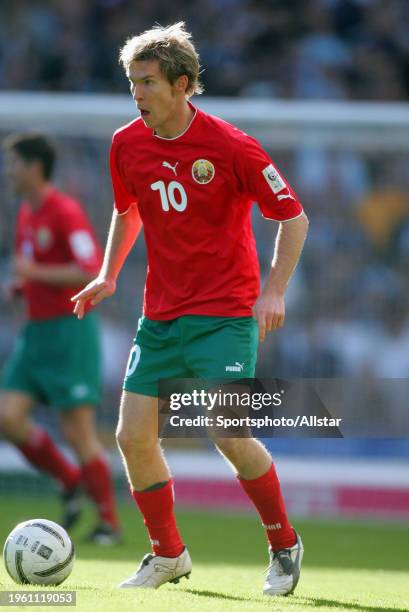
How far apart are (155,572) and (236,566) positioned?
136 centimetres

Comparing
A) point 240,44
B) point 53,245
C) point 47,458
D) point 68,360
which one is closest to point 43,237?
point 53,245

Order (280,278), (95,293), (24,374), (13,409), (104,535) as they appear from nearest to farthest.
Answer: (280,278) < (95,293) < (104,535) < (13,409) < (24,374)

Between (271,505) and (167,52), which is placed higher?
(167,52)

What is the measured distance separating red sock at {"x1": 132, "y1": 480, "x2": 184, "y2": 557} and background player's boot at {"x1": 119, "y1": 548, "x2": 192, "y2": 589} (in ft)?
0.08

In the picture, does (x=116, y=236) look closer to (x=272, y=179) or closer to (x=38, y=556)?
(x=272, y=179)

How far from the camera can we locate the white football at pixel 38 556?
171 inches

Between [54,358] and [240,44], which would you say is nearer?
[54,358]

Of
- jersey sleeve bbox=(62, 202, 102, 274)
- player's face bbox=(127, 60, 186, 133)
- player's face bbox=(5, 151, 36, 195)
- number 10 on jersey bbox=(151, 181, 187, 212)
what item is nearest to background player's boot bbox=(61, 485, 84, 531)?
jersey sleeve bbox=(62, 202, 102, 274)

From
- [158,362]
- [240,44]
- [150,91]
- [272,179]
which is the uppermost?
[240,44]

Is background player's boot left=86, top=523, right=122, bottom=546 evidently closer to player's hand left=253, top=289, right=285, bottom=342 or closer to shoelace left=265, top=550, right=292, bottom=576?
shoelace left=265, top=550, right=292, bottom=576

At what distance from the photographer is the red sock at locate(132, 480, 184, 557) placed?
4.68 metres

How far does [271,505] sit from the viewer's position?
15.4 ft

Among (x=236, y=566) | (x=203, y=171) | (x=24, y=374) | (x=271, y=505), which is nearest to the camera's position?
(x=203, y=171)

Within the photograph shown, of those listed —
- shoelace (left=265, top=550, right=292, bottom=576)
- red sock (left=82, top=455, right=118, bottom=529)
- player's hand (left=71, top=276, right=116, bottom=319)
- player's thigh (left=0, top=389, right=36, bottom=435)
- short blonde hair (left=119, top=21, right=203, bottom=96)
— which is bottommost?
red sock (left=82, top=455, right=118, bottom=529)
